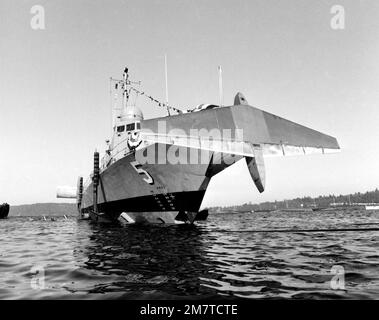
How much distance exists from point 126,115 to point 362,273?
22208 millimetres

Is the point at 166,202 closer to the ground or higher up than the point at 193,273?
higher up

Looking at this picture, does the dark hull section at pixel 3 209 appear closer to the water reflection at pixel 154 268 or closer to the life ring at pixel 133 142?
the life ring at pixel 133 142

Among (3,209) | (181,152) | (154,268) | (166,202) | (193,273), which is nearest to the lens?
(193,273)

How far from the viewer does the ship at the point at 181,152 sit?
4.28m

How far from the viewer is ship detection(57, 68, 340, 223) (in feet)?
14.0

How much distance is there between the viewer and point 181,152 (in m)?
17.3

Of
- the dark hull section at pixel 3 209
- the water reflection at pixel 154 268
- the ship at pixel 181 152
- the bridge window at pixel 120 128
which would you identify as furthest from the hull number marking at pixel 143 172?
the dark hull section at pixel 3 209

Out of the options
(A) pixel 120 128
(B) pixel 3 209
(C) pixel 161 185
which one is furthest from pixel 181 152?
(B) pixel 3 209

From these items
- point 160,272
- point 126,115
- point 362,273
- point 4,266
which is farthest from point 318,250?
point 126,115

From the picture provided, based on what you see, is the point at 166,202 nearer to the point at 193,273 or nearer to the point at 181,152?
the point at 181,152

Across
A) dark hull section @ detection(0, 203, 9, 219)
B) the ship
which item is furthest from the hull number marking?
dark hull section @ detection(0, 203, 9, 219)

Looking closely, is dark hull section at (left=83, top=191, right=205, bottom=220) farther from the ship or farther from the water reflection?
the water reflection
